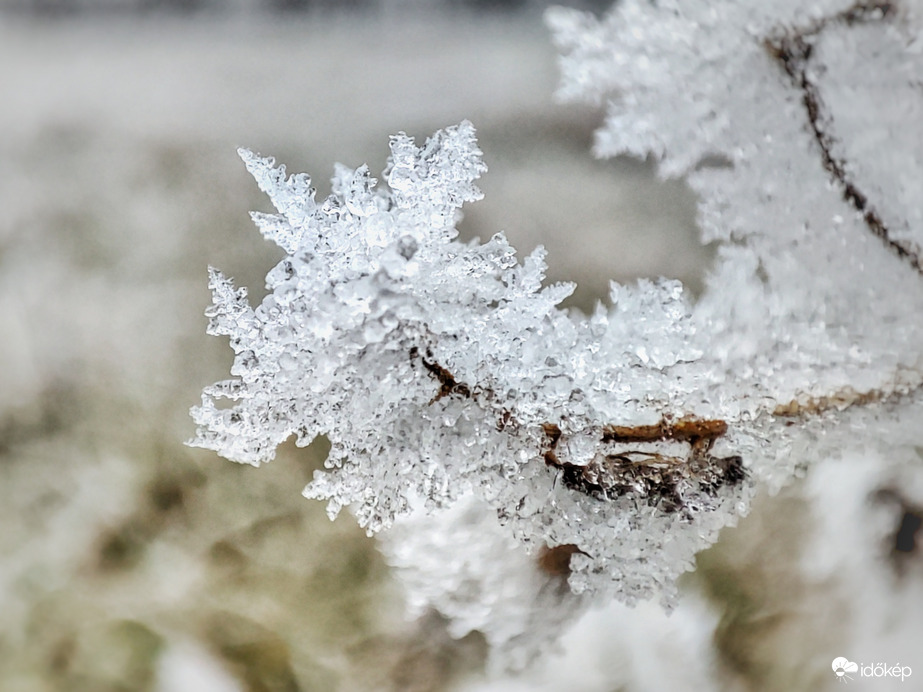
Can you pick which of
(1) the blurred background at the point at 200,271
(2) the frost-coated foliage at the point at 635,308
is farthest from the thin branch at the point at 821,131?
(1) the blurred background at the point at 200,271

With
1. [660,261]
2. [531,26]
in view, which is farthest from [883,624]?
[531,26]

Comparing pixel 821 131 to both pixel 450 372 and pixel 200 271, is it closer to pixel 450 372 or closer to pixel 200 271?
pixel 450 372

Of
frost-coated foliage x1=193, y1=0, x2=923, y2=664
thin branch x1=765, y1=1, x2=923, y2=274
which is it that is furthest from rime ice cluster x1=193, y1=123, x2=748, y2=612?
thin branch x1=765, y1=1, x2=923, y2=274

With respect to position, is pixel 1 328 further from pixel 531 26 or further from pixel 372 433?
pixel 531 26

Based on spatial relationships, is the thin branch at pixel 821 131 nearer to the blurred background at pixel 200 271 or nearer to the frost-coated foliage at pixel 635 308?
the frost-coated foliage at pixel 635 308

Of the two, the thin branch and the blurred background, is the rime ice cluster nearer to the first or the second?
the blurred background

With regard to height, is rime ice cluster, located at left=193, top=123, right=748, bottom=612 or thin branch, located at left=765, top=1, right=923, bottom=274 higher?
thin branch, located at left=765, top=1, right=923, bottom=274

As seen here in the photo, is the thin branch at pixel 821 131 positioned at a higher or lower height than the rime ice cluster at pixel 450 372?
higher
